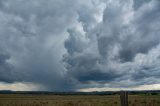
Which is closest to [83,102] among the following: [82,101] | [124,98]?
[82,101]

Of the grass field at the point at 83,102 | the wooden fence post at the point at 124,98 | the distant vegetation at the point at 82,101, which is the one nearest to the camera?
the wooden fence post at the point at 124,98

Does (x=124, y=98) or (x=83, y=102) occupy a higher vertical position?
(x=83, y=102)

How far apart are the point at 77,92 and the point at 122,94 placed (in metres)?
3.24

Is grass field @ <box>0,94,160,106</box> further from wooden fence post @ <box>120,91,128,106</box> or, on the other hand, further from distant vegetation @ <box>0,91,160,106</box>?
wooden fence post @ <box>120,91,128,106</box>

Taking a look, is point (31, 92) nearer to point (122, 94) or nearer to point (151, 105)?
point (122, 94)

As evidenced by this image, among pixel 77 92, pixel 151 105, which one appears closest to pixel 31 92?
pixel 77 92

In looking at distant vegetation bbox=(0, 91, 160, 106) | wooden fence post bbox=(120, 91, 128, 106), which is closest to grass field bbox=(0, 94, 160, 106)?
distant vegetation bbox=(0, 91, 160, 106)

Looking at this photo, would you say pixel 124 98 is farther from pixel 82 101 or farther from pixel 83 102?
pixel 82 101

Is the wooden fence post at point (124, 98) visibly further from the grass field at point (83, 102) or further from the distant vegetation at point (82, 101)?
the grass field at point (83, 102)

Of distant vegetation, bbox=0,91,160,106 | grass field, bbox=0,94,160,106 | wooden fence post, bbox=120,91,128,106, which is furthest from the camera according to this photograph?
grass field, bbox=0,94,160,106

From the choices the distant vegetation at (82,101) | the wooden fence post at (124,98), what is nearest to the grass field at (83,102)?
the distant vegetation at (82,101)

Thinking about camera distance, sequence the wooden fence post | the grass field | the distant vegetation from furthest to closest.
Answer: the grass field → the distant vegetation → the wooden fence post

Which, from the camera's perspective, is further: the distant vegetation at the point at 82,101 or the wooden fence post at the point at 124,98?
the distant vegetation at the point at 82,101

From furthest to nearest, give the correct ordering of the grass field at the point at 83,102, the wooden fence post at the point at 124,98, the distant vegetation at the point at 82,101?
the grass field at the point at 83,102 → the distant vegetation at the point at 82,101 → the wooden fence post at the point at 124,98
